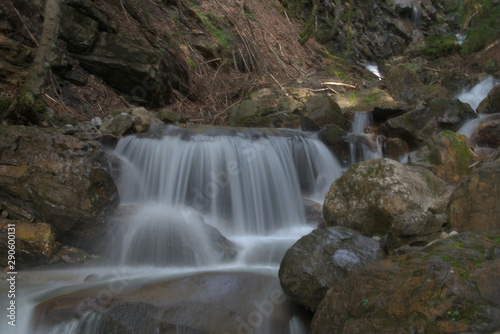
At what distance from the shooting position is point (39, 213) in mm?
4477

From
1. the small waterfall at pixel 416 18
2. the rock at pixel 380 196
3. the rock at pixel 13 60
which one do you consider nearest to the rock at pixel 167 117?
the rock at pixel 13 60

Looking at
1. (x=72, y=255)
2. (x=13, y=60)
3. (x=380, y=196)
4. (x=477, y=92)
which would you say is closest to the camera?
(x=72, y=255)

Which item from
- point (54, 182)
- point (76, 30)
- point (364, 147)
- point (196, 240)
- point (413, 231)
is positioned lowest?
point (196, 240)

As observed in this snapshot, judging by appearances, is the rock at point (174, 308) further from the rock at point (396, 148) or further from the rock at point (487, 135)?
the rock at point (487, 135)

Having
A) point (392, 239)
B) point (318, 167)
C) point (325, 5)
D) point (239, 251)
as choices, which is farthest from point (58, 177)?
point (325, 5)

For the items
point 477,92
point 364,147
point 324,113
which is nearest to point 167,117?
point 324,113

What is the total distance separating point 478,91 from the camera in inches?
501

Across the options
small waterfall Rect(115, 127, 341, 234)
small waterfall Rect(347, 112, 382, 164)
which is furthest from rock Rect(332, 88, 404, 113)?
small waterfall Rect(115, 127, 341, 234)

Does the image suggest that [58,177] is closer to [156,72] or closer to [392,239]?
[392,239]

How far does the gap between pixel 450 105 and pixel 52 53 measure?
9498mm

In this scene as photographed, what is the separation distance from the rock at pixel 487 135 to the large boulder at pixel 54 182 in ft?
26.4

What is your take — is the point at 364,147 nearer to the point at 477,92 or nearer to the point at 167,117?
the point at 167,117

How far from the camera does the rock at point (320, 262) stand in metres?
3.43

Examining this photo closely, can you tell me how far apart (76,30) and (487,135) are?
9.85 metres
